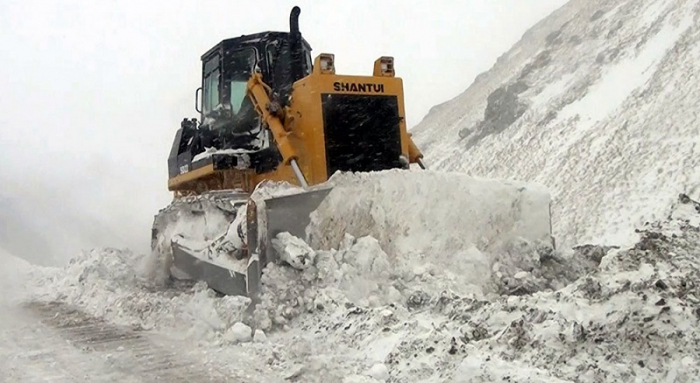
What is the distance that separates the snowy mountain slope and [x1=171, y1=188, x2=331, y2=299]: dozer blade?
21.5 feet

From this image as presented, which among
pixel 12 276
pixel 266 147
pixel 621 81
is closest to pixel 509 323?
pixel 266 147

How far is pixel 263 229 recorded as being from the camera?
5.31 metres

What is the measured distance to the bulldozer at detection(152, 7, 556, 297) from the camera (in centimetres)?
551

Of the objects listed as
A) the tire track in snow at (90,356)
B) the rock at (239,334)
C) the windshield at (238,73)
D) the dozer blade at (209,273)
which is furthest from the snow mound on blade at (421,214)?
the windshield at (238,73)

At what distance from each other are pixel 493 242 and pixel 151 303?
118 inches

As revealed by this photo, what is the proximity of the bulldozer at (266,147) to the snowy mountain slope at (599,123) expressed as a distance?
5525 mm

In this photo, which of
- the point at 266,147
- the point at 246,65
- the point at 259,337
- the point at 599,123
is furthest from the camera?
the point at 599,123

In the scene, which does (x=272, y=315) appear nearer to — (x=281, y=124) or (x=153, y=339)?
(x=153, y=339)

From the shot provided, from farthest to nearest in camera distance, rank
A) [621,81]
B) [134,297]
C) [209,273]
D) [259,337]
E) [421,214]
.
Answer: [621,81], [134,297], [209,273], [421,214], [259,337]

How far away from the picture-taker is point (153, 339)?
5121 millimetres

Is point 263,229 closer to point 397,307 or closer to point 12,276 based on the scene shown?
point 397,307

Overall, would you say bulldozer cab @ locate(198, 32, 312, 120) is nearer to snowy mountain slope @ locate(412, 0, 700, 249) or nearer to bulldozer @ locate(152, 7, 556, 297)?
bulldozer @ locate(152, 7, 556, 297)

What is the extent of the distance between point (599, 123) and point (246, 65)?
523 inches

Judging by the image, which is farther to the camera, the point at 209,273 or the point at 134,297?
the point at 134,297
